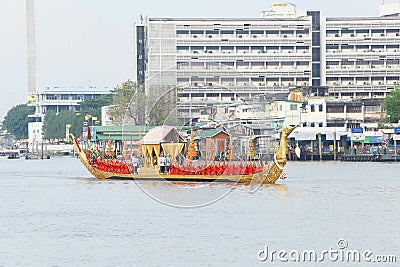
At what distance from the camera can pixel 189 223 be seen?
123 feet

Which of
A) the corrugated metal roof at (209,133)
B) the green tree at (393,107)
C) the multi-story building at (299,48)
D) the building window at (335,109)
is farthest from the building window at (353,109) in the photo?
the corrugated metal roof at (209,133)

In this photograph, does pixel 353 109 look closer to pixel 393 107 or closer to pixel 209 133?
pixel 393 107

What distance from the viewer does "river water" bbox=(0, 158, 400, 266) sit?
30016mm

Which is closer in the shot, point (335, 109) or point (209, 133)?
point (209, 133)

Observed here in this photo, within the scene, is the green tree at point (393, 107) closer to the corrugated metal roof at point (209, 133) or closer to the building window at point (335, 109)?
the building window at point (335, 109)

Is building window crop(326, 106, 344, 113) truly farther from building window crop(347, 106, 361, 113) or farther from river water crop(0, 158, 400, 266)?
river water crop(0, 158, 400, 266)

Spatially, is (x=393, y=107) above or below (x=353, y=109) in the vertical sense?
above

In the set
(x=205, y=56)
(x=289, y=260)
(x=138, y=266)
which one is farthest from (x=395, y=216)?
(x=205, y=56)

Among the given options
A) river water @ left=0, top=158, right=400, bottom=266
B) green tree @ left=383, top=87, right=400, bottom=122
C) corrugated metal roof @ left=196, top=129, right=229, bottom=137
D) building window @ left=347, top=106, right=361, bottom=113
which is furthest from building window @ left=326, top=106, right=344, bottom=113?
corrugated metal roof @ left=196, top=129, right=229, bottom=137

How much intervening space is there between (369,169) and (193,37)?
70.4 metres

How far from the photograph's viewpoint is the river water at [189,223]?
30016 millimetres

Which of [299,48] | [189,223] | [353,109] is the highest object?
[299,48]

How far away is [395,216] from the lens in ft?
128

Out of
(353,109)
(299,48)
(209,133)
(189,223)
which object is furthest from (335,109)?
(189,223)
